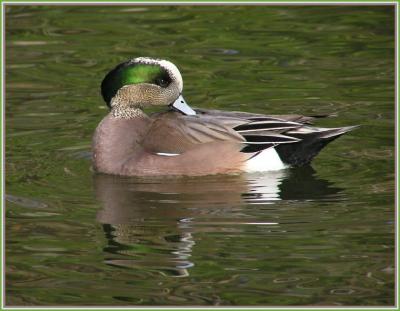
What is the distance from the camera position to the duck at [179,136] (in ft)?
30.2

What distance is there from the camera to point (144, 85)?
31.3 ft

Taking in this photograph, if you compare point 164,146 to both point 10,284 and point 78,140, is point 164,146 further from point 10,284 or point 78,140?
point 10,284

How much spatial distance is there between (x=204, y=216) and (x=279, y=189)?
0.94 m

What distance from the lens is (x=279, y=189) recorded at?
878cm

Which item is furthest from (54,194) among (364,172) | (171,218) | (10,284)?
(364,172)

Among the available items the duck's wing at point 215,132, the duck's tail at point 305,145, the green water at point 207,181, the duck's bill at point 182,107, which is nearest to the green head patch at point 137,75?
the duck's bill at point 182,107

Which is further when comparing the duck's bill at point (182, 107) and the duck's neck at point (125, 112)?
the duck's neck at point (125, 112)

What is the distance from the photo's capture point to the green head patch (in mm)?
9484

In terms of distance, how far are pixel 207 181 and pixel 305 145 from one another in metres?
0.84

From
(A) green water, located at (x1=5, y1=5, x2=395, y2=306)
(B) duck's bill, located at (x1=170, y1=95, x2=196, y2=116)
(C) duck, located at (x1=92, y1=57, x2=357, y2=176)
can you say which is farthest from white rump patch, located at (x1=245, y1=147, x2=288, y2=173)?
(B) duck's bill, located at (x1=170, y1=95, x2=196, y2=116)

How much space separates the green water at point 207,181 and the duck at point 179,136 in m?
0.13

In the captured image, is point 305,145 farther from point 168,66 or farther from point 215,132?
point 168,66

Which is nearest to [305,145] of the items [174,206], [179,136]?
[179,136]

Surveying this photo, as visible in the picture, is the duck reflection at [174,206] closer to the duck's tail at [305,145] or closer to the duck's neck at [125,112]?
the duck's tail at [305,145]
